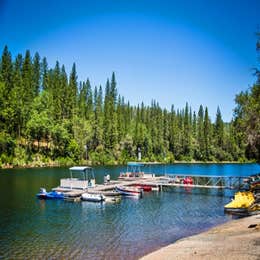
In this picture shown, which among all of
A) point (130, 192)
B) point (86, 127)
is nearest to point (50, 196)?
point (130, 192)

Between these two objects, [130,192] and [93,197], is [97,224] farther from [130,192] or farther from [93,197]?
[130,192]

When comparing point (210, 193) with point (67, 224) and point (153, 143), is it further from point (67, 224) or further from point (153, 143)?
point (153, 143)

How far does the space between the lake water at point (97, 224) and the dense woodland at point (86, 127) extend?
12702 millimetres

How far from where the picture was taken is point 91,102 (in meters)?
133

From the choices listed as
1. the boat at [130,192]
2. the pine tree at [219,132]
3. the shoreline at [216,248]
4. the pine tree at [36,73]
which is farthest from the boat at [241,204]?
the pine tree at [219,132]

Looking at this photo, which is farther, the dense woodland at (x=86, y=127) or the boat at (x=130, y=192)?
the dense woodland at (x=86, y=127)

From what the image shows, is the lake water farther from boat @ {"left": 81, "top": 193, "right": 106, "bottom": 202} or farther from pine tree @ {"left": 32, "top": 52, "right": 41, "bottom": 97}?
pine tree @ {"left": 32, "top": 52, "right": 41, "bottom": 97}

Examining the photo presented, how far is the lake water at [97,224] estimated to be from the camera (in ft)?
62.3

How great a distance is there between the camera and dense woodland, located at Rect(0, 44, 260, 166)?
268 feet

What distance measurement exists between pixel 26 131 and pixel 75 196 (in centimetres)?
5445

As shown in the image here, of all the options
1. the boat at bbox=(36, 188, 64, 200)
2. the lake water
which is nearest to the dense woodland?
the lake water

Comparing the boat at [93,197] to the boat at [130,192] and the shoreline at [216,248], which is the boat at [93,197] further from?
the shoreline at [216,248]

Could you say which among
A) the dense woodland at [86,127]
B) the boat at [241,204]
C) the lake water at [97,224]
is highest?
the dense woodland at [86,127]

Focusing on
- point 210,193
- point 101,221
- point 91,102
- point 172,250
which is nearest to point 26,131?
point 91,102
